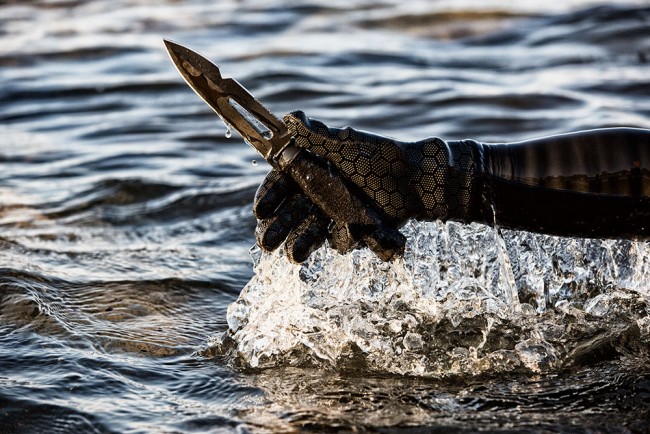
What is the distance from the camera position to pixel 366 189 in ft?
9.45

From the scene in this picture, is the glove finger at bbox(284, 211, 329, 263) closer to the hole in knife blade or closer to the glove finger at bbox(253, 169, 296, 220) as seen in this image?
the glove finger at bbox(253, 169, 296, 220)

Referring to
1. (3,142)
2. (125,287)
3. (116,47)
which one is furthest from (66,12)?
(125,287)

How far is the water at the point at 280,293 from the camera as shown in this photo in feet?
9.14

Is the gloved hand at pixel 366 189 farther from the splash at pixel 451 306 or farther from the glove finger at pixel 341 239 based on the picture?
the splash at pixel 451 306

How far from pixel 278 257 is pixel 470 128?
3.17 m

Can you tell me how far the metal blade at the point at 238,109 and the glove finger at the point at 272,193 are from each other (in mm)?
55

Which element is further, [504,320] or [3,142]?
[3,142]

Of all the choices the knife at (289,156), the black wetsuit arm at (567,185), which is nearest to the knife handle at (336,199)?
the knife at (289,156)

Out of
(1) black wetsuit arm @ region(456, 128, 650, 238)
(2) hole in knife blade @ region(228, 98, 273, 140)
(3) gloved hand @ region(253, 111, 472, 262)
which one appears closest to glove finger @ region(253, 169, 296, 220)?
(3) gloved hand @ region(253, 111, 472, 262)

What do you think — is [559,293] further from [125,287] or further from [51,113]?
[51,113]

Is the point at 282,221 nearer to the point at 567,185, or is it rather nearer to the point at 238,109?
the point at 238,109

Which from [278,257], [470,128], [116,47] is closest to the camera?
[278,257]

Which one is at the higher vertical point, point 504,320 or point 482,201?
point 482,201

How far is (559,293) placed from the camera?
3.45m
